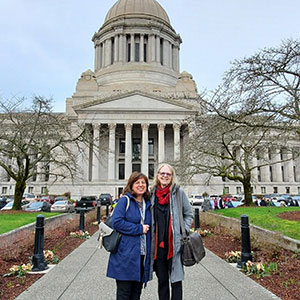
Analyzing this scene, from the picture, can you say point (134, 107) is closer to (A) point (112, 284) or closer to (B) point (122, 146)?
(B) point (122, 146)

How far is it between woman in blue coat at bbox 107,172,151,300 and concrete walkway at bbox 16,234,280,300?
169cm

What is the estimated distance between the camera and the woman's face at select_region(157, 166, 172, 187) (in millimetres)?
4241

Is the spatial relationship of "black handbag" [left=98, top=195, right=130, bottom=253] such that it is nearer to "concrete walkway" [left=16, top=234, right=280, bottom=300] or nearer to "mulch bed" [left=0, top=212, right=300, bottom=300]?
"concrete walkway" [left=16, top=234, right=280, bottom=300]

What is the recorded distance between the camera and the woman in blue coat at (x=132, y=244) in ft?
12.2

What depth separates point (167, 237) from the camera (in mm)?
4078

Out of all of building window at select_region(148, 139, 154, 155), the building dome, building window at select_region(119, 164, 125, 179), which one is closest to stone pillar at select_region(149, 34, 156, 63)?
the building dome

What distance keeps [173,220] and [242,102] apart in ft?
27.8

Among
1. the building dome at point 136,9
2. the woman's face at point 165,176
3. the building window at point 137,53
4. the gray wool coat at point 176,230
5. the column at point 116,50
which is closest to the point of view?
the gray wool coat at point 176,230

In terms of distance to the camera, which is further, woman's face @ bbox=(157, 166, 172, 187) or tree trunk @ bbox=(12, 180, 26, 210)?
tree trunk @ bbox=(12, 180, 26, 210)

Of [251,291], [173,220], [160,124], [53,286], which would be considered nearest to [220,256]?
[251,291]

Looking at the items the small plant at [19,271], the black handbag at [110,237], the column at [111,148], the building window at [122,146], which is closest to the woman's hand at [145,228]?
the black handbag at [110,237]

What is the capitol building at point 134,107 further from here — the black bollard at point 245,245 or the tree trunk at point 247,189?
the black bollard at point 245,245

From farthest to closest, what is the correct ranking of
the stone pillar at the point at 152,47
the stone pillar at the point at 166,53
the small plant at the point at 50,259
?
1. the stone pillar at the point at 166,53
2. the stone pillar at the point at 152,47
3. the small plant at the point at 50,259

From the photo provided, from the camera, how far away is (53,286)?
577 cm
